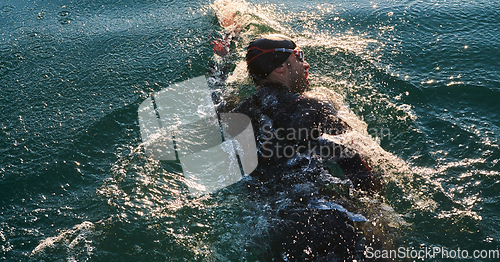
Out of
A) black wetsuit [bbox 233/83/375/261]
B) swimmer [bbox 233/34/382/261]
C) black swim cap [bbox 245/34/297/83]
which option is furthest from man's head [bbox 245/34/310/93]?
black wetsuit [bbox 233/83/375/261]

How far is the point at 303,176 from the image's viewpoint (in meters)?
3.12

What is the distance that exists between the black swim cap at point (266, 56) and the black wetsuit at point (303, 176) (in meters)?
0.41

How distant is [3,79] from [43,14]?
2848 millimetres

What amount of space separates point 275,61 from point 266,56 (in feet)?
0.38

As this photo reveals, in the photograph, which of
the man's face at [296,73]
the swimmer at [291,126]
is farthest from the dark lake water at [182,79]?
the man's face at [296,73]

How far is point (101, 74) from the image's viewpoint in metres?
5.18

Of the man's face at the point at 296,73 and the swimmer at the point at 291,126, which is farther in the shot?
the man's face at the point at 296,73

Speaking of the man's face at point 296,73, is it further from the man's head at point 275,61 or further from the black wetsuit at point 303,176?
the black wetsuit at point 303,176

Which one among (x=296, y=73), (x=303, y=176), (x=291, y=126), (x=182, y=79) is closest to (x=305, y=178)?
(x=303, y=176)

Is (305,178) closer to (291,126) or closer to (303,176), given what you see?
(303,176)

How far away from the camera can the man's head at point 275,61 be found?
3830 mm

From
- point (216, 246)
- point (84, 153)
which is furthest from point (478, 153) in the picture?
point (84, 153)

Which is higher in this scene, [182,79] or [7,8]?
[7,8]

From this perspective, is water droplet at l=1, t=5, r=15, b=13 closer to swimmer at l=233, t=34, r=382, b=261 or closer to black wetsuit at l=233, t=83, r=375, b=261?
swimmer at l=233, t=34, r=382, b=261
